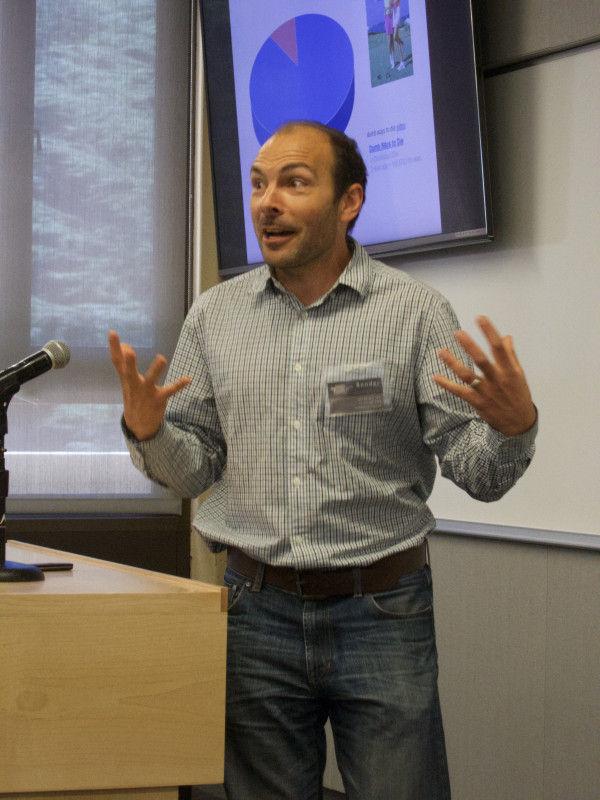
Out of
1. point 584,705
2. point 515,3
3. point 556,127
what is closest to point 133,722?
point 584,705

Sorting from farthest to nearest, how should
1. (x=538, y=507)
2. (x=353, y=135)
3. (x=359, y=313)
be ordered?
(x=353, y=135), (x=538, y=507), (x=359, y=313)

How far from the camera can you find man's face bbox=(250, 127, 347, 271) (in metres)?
1.57

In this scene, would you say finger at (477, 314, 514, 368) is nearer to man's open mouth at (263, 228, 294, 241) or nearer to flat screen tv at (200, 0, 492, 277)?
man's open mouth at (263, 228, 294, 241)

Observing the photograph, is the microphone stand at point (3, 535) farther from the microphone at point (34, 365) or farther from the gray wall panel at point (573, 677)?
the gray wall panel at point (573, 677)

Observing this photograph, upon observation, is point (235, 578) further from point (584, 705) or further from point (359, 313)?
point (584, 705)

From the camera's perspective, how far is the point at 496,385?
4.25 feet

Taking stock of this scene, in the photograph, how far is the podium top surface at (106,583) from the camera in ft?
4.21

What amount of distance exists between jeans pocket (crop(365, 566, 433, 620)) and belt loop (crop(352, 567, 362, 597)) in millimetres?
16

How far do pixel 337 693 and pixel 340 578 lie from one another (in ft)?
0.63

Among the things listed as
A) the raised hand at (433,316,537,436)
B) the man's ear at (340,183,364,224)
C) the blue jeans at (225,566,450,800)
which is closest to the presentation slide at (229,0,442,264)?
the man's ear at (340,183,364,224)

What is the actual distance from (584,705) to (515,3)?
1891 millimetres

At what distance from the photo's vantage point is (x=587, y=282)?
7.42 feet

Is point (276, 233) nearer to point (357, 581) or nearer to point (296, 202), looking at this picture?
point (296, 202)

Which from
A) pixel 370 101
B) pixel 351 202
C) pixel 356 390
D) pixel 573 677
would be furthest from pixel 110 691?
pixel 370 101
